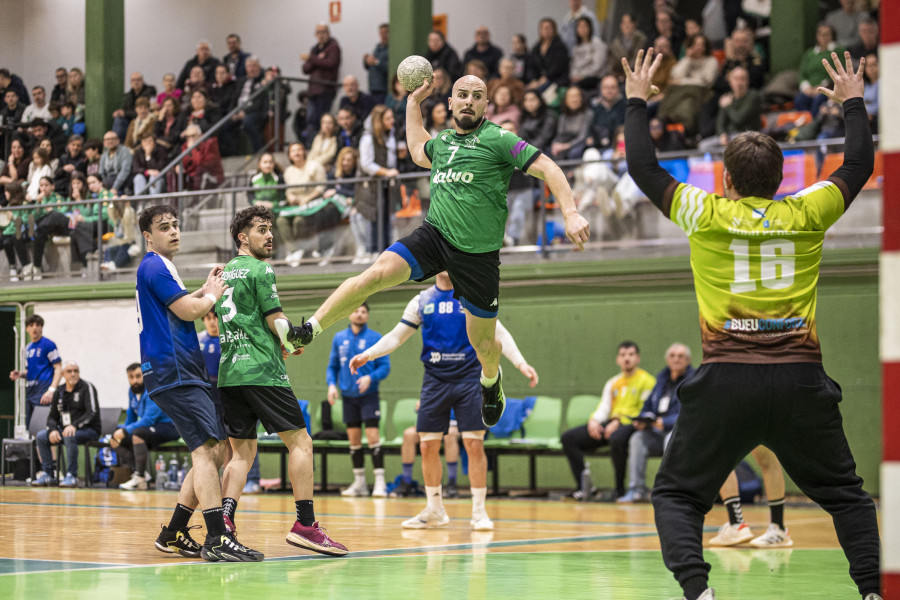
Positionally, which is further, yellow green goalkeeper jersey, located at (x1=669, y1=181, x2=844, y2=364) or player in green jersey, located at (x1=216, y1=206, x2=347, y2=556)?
player in green jersey, located at (x1=216, y1=206, x2=347, y2=556)

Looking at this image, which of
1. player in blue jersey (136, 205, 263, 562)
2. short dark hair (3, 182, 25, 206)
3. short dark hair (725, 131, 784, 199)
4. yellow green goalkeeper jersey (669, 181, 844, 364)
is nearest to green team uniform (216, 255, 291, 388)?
player in blue jersey (136, 205, 263, 562)

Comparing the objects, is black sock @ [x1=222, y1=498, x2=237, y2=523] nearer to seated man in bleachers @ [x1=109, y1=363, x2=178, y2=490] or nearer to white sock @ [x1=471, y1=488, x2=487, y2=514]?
white sock @ [x1=471, y1=488, x2=487, y2=514]

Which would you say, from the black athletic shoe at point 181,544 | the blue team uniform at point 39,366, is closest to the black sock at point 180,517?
the black athletic shoe at point 181,544

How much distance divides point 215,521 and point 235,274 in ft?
5.28

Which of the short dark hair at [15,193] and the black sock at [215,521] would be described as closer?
the black sock at [215,521]

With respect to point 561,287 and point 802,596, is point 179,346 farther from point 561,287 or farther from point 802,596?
point 561,287

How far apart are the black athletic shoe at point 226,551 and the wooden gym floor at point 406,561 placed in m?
0.09

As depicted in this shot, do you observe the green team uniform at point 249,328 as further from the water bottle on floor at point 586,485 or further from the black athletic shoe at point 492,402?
the water bottle on floor at point 586,485

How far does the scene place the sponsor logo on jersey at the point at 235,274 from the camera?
764cm

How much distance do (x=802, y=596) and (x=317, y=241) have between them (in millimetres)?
11562

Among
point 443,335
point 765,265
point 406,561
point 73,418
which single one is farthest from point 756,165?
point 73,418

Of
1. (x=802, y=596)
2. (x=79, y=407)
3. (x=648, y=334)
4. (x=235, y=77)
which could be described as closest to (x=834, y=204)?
(x=802, y=596)

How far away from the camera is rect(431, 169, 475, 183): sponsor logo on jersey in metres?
7.36

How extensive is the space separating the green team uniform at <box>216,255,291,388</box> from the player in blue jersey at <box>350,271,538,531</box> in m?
2.37
